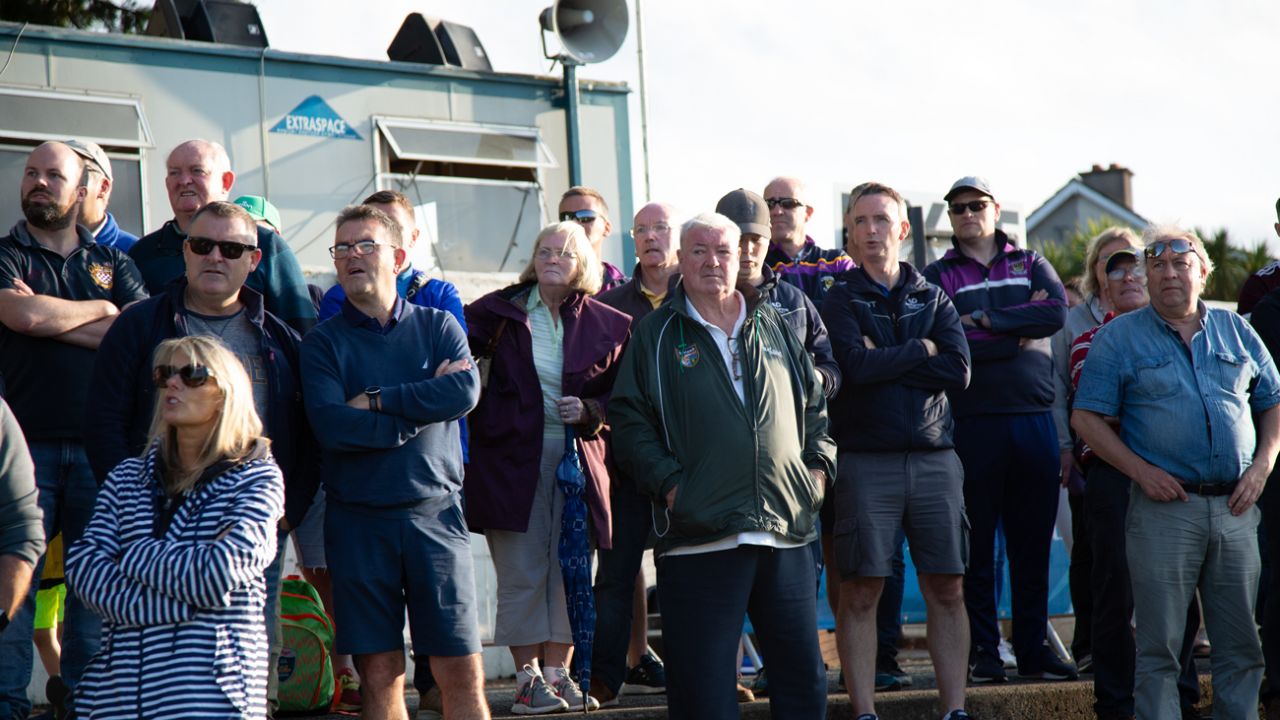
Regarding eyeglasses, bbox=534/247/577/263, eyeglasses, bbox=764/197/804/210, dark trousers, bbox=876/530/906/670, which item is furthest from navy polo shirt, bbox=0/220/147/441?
dark trousers, bbox=876/530/906/670

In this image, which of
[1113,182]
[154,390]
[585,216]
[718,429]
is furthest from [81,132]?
[1113,182]

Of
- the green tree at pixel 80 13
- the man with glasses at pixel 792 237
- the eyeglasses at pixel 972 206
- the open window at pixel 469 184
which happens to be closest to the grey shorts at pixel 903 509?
the man with glasses at pixel 792 237

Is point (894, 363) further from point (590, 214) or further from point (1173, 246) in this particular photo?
point (590, 214)

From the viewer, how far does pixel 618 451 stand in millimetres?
5195

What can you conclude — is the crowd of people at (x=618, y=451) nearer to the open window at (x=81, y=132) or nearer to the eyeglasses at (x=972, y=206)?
the eyeglasses at (x=972, y=206)

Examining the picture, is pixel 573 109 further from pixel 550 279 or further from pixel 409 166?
pixel 550 279

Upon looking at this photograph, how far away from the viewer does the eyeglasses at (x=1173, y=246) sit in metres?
5.92

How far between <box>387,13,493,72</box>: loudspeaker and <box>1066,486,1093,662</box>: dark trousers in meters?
7.56

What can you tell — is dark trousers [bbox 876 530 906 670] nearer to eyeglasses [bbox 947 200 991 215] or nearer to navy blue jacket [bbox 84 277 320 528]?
eyeglasses [bbox 947 200 991 215]

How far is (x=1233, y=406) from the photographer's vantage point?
19.0 ft

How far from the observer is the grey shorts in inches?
228

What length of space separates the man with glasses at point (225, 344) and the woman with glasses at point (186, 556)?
29.9 inches

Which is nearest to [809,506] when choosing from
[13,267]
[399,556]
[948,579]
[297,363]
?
[948,579]

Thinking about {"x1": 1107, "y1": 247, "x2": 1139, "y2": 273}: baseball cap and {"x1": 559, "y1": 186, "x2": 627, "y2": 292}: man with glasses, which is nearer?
{"x1": 559, "y1": 186, "x2": 627, "y2": 292}: man with glasses
